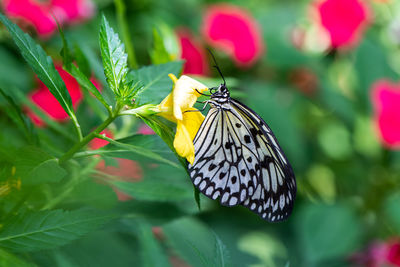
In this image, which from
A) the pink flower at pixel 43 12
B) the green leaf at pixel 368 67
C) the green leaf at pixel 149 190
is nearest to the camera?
the green leaf at pixel 149 190

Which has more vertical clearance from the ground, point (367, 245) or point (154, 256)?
point (154, 256)

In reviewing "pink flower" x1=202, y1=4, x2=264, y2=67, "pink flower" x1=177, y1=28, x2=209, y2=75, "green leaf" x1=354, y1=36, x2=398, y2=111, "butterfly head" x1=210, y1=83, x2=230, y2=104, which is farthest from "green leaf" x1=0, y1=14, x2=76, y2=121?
"green leaf" x1=354, y1=36, x2=398, y2=111

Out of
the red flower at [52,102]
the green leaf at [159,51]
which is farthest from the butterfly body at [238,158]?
the red flower at [52,102]

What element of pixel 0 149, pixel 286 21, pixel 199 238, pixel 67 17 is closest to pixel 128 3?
pixel 67 17

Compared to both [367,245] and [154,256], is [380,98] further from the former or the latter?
[154,256]

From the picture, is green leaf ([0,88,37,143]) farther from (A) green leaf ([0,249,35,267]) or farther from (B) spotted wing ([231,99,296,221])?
(B) spotted wing ([231,99,296,221])

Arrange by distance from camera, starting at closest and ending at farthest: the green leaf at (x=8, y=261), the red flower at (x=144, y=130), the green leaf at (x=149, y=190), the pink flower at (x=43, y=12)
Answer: the green leaf at (x=8, y=261) < the green leaf at (x=149, y=190) < the red flower at (x=144, y=130) < the pink flower at (x=43, y=12)

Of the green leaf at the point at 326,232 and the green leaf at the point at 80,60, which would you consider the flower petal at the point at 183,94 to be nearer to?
the green leaf at the point at 80,60
